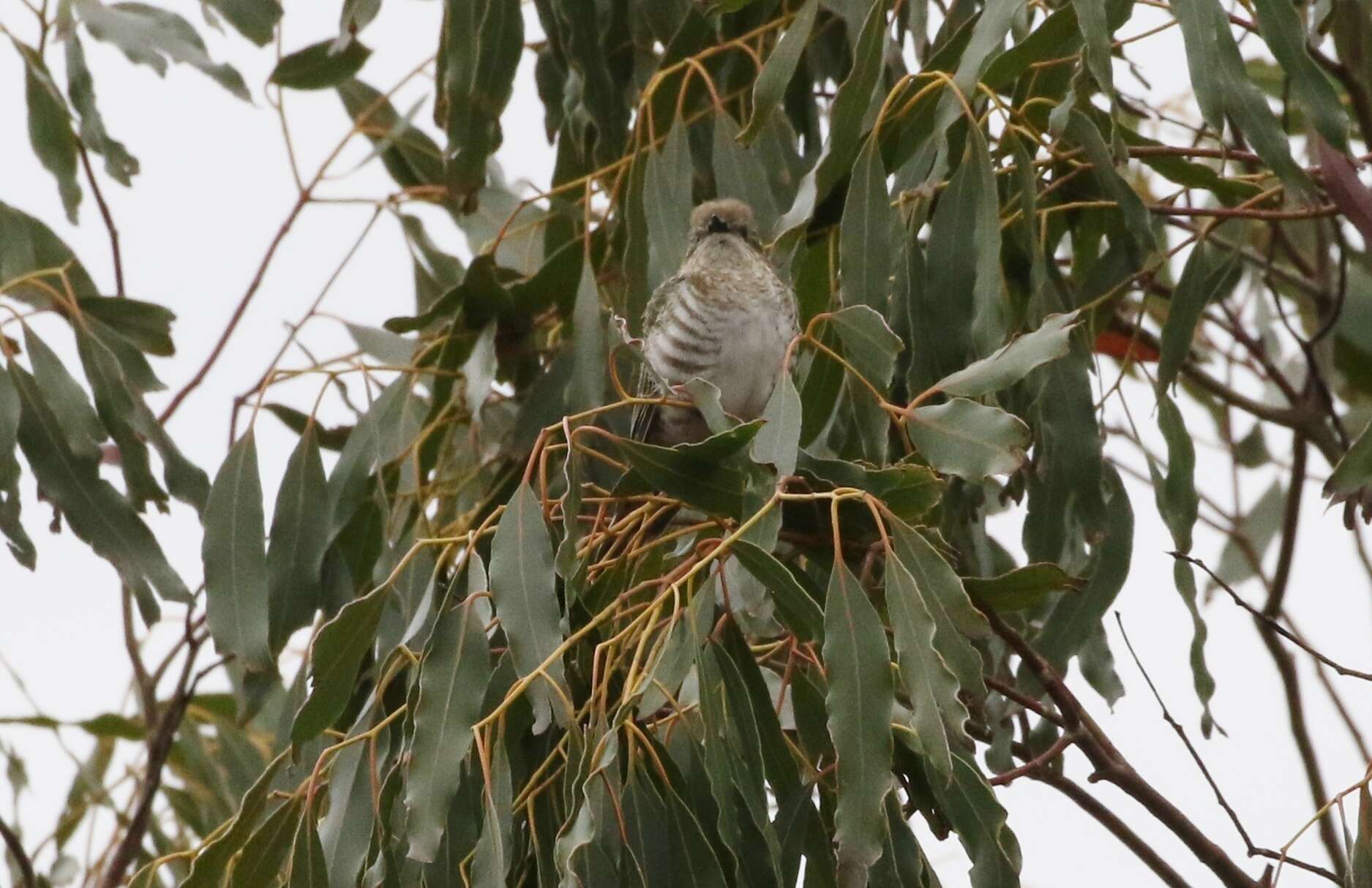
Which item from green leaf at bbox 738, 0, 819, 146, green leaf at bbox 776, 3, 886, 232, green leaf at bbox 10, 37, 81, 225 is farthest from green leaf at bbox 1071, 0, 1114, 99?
green leaf at bbox 10, 37, 81, 225

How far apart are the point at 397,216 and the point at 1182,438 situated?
1.68 m

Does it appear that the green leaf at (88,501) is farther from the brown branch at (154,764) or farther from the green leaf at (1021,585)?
the green leaf at (1021,585)

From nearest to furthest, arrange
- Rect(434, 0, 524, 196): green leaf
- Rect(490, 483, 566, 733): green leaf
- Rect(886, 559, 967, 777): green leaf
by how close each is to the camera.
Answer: Rect(886, 559, 967, 777): green leaf < Rect(490, 483, 566, 733): green leaf < Rect(434, 0, 524, 196): green leaf

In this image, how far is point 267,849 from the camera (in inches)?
79.7

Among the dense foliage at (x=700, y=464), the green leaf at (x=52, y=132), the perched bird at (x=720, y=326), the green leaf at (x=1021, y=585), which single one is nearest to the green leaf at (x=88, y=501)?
the dense foliage at (x=700, y=464)

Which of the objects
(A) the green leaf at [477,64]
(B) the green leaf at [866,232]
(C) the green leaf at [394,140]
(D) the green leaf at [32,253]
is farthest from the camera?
(C) the green leaf at [394,140]

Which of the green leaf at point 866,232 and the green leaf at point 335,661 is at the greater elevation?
the green leaf at point 866,232

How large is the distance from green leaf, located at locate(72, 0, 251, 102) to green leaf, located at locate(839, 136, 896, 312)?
1362 millimetres

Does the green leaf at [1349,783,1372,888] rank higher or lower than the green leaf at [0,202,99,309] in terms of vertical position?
lower

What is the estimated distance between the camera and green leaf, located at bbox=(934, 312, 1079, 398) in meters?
1.85

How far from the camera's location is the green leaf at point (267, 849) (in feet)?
6.59

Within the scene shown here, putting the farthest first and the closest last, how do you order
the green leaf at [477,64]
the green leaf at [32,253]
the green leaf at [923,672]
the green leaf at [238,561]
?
1. the green leaf at [32,253]
2. the green leaf at [477,64]
3. the green leaf at [238,561]
4. the green leaf at [923,672]

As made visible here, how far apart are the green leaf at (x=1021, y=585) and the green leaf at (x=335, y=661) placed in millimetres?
713

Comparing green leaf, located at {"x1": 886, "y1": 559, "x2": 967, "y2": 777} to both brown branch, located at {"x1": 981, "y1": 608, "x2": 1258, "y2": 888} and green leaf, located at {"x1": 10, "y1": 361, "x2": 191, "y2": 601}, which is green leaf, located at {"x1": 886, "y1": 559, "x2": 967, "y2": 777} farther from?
green leaf, located at {"x1": 10, "y1": 361, "x2": 191, "y2": 601}
